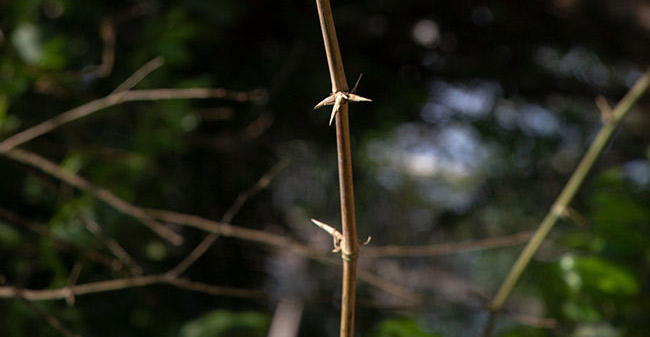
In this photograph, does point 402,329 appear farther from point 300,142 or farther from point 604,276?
point 300,142

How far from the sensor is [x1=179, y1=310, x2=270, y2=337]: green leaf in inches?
24.5

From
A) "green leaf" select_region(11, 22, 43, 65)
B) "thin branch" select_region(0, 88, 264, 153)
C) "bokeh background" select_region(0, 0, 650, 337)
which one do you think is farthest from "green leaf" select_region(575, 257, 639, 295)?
"green leaf" select_region(11, 22, 43, 65)

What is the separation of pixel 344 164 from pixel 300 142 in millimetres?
729

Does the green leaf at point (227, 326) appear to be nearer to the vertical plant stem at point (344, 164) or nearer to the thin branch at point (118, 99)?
the thin branch at point (118, 99)

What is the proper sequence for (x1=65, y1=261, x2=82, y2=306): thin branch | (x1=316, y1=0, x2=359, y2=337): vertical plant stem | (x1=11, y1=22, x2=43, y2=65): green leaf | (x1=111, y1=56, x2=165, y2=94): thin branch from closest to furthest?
(x1=316, y1=0, x2=359, y2=337): vertical plant stem, (x1=65, y1=261, x2=82, y2=306): thin branch, (x1=111, y1=56, x2=165, y2=94): thin branch, (x1=11, y1=22, x2=43, y2=65): green leaf

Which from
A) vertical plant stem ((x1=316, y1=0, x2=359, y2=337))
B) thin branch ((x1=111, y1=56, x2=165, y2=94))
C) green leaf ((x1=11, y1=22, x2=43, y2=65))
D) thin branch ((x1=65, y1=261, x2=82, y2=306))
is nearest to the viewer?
vertical plant stem ((x1=316, y1=0, x2=359, y2=337))

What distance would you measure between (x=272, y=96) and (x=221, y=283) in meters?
0.26

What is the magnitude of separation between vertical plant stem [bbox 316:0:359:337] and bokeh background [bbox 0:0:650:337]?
0.27 m

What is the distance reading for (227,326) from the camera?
625mm

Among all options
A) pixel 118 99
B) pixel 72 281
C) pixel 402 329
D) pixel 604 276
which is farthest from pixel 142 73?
pixel 604 276

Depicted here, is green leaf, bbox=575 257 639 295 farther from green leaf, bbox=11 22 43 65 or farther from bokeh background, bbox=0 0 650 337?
green leaf, bbox=11 22 43 65

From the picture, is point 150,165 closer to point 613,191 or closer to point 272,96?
point 272,96

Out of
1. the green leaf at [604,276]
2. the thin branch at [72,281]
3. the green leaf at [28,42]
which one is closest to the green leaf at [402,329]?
the green leaf at [604,276]

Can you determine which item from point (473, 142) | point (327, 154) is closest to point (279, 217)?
point (327, 154)
